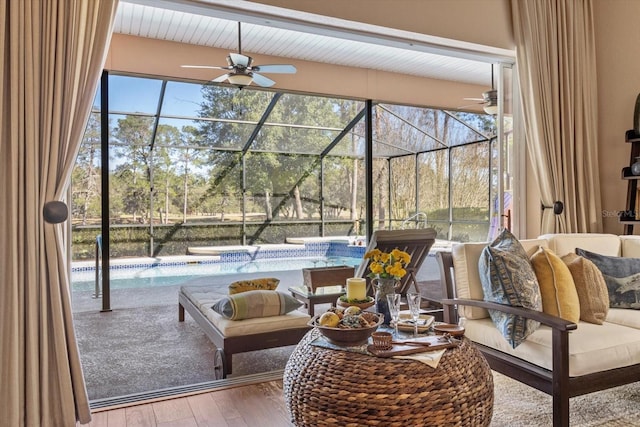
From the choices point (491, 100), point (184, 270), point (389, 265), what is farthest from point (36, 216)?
point (184, 270)

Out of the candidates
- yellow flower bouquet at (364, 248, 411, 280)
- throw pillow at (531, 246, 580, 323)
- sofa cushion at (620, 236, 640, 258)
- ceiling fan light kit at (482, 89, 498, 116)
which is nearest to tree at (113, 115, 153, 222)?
ceiling fan light kit at (482, 89, 498, 116)

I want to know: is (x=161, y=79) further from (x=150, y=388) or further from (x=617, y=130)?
(x=617, y=130)

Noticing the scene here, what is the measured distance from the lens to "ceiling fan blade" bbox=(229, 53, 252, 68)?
494 cm

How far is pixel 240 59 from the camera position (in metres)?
4.99

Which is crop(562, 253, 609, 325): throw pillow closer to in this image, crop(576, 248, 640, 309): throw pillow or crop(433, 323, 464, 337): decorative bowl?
crop(576, 248, 640, 309): throw pillow

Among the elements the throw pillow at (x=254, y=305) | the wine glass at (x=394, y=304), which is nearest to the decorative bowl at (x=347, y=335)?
the wine glass at (x=394, y=304)

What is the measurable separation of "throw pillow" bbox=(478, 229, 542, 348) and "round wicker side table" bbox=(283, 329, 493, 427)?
19.1 inches

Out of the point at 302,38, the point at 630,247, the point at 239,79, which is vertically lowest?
the point at 630,247

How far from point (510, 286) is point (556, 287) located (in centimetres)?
31

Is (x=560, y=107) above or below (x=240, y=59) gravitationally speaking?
below

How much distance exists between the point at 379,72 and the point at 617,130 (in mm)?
3421

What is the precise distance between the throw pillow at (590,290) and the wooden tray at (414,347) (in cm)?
105

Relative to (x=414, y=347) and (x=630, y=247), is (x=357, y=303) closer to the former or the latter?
(x=414, y=347)

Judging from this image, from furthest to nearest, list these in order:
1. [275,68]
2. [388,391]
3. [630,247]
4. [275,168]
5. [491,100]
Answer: [275,168] → [491,100] → [275,68] → [630,247] → [388,391]
